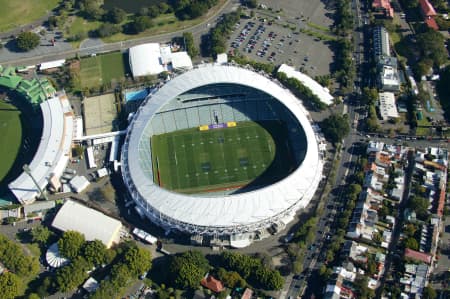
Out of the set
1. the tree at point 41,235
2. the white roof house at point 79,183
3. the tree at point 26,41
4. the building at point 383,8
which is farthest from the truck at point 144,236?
the building at point 383,8

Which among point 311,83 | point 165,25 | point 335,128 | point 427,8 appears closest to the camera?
point 335,128

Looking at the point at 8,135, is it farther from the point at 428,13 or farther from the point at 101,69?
the point at 428,13

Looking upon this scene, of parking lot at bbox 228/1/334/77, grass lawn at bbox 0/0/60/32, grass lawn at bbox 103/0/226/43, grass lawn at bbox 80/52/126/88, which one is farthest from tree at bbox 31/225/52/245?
grass lawn at bbox 0/0/60/32

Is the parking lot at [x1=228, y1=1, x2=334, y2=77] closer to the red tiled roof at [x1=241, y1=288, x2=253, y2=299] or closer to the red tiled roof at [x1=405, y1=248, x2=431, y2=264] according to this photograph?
the red tiled roof at [x1=405, y1=248, x2=431, y2=264]

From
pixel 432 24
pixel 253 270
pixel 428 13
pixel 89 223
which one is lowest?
pixel 253 270

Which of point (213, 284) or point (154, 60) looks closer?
point (213, 284)

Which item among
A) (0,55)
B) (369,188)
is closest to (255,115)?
(369,188)

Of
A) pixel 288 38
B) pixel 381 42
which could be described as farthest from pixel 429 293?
pixel 288 38
